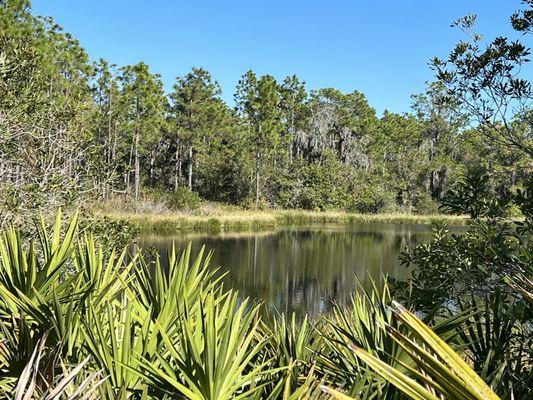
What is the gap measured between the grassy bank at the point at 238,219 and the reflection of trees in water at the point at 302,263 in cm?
292

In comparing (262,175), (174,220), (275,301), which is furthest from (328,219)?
(275,301)

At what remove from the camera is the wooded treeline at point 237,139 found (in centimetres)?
790

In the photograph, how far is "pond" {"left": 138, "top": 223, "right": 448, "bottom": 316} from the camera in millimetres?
13023

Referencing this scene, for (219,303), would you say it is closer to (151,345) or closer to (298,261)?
(151,345)

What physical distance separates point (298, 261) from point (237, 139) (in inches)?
914

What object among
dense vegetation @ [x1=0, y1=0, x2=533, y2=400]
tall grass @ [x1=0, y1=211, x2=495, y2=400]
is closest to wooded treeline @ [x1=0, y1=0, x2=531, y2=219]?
dense vegetation @ [x1=0, y1=0, x2=533, y2=400]

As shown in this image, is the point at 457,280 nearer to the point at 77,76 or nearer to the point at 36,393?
the point at 36,393

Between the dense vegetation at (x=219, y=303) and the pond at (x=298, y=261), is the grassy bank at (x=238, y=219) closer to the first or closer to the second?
the pond at (x=298, y=261)

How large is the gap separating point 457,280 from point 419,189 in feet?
159

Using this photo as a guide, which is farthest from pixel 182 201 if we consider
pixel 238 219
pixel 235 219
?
pixel 238 219

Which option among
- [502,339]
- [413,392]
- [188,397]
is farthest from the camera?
[502,339]

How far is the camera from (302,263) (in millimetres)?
18531

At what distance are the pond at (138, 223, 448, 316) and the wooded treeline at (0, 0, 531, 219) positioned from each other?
486 cm

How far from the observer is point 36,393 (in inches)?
93.7
